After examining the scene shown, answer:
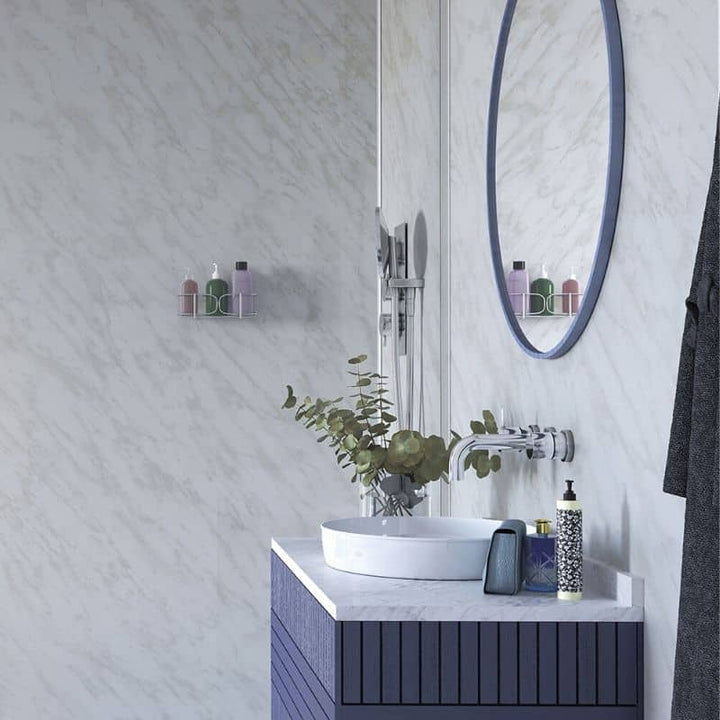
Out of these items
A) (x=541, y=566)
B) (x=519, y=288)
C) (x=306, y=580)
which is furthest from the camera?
(x=519, y=288)

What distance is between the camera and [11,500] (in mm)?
4094

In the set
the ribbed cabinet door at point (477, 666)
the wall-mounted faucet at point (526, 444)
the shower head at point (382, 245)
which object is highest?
the shower head at point (382, 245)

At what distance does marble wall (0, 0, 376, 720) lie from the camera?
411 centimetres

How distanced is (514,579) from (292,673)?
0.61 m

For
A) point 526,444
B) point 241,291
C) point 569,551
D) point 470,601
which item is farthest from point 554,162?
point 241,291

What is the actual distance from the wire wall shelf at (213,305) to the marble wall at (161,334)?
8cm

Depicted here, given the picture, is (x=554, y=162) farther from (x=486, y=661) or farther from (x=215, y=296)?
(x=215, y=296)

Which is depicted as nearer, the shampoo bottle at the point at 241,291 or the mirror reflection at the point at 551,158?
the mirror reflection at the point at 551,158

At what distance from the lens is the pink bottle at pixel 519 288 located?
91.4 inches

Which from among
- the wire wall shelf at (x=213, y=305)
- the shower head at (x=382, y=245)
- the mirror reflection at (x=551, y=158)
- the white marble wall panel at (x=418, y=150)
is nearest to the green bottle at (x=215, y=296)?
the wire wall shelf at (x=213, y=305)

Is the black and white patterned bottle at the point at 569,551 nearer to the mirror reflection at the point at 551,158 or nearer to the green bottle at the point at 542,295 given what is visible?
the mirror reflection at the point at 551,158

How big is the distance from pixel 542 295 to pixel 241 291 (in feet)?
6.68

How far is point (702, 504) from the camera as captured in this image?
1284 millimetres

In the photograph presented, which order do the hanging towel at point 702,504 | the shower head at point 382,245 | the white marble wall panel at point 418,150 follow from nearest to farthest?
the hanging towel at point 702,504
the white marble wall panel at point 418,150
the shower head at point 382,245
